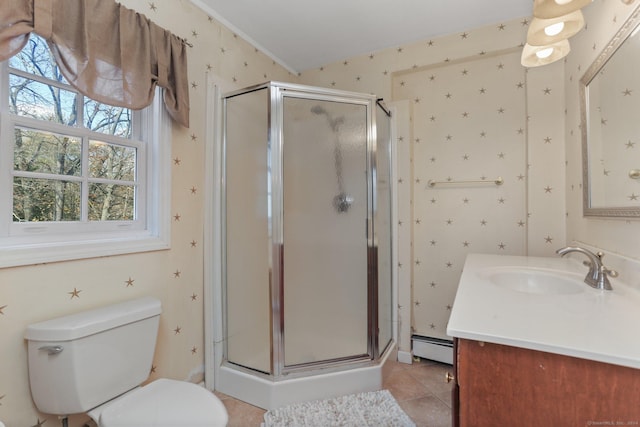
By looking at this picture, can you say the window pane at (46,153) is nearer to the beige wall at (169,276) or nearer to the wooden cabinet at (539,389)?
the beige wall at (169,276)

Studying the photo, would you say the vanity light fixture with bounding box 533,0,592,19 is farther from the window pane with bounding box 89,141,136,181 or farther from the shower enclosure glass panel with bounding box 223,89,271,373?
the window pane with bounding box 89,141,136,181

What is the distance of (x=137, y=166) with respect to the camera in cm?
150

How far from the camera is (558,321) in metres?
0.72

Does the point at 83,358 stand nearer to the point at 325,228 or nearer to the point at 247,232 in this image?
the point at 247,232

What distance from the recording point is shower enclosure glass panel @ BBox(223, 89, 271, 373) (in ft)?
5.67

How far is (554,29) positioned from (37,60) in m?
2.10

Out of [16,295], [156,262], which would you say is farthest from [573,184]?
[16,295]

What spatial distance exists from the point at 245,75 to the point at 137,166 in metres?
1.02

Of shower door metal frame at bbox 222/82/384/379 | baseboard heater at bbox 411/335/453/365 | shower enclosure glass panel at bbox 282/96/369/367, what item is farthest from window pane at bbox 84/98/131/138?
baseboard heater at bbox 411/335/453/365

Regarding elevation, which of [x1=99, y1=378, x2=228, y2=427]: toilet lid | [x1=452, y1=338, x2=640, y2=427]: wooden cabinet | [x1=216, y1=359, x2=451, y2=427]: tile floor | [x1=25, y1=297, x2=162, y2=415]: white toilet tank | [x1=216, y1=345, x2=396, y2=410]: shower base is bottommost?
[x1=216, y1=359, x2=451, y2=427]: tile floor

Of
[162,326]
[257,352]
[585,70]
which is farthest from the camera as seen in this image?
[257,352]

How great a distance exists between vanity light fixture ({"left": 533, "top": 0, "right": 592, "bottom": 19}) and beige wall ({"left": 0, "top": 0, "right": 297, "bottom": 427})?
1.64m

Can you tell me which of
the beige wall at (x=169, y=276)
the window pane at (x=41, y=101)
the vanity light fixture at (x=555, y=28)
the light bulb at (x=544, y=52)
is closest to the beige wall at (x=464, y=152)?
the light bulb at (x=544, y=52)

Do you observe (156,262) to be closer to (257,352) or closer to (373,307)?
(257,352)
